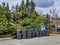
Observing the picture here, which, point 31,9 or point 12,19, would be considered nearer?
point 12,19

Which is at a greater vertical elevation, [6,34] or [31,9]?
[31,9]

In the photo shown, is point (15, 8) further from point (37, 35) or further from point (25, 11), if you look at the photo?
point (37, 35)

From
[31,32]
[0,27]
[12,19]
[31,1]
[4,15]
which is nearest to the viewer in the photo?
[31,32]

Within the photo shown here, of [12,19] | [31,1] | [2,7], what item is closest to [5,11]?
[2,7]

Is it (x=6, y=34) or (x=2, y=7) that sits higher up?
(x=2, y=7)

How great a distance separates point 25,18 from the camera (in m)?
46.3

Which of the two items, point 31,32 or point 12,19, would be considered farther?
point 12,19

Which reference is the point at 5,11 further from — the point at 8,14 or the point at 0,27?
the point at 0,27

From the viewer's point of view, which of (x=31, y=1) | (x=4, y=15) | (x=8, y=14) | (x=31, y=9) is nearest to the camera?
(x=4, y=15)

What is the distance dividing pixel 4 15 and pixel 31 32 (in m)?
9.27

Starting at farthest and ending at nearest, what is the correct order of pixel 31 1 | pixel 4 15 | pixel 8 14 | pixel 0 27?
pixel 31 1
pixel 8 14
pixel 4 15
pixel 0 27

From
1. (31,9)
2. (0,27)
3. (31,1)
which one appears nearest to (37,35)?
(0,27)

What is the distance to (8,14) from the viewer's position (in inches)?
1671

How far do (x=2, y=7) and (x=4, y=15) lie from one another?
9.28 ft
